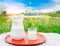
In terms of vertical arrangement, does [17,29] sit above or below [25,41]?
above

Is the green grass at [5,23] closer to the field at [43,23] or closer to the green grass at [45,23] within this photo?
the field at [43,23]

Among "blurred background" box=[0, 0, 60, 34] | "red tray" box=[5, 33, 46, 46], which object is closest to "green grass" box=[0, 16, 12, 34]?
"blurred background" box=[0, 0, 60, 34]

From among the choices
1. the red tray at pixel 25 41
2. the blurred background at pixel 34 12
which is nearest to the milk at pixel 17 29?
the red tray at pixel 25 41

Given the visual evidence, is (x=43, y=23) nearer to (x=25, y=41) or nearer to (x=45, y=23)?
(x=45, y=23)

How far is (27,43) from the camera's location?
1607 millimetres

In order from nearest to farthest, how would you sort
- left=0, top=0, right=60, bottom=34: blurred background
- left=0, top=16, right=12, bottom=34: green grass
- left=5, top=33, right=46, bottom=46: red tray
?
left=5, top=33, right=46, bottom=46: red tray
left=0, top=0, right=60, bottom=34: blurred background
left=0, top=16, right=12, bottom=34: green grass

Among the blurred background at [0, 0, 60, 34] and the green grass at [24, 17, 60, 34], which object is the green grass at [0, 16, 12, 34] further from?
the green grass at [24, 17, 60, 34]

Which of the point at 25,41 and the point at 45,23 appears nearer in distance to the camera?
the point at 25,41

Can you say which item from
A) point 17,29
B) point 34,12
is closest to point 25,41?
point 17,29

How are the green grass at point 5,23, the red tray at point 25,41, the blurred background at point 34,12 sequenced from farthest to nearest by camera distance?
the green grass at point 5,23, the blurred background at point 34,12, the red tray at point 25,41

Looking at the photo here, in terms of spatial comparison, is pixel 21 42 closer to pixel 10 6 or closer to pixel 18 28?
pixel 18 28

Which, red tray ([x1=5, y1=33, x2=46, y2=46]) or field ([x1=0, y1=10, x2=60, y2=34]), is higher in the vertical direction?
field ([x1=0, y1=10, x2=60, y2=34])

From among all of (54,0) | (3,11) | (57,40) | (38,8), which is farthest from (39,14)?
(57,40)

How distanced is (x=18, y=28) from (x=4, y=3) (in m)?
0.77
